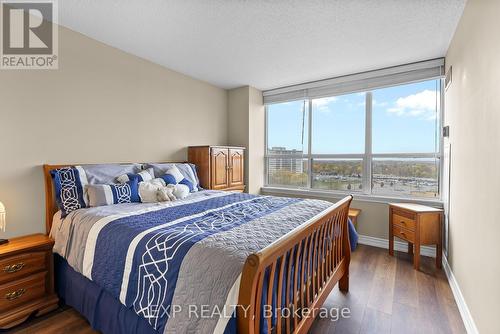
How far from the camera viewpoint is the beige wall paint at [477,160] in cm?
138

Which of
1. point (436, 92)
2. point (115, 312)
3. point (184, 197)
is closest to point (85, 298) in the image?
point (115, 312)

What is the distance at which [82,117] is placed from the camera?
251 cm

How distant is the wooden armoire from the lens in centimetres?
355

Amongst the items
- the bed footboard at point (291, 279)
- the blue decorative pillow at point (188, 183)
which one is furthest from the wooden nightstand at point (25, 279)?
the bed footboard at point (291, 279)

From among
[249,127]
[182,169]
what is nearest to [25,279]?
[182,169]

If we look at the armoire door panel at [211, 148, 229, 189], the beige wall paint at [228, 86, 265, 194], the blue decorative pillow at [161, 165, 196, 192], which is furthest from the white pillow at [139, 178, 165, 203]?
the beige wall paint at [228, 86, 265, 194]

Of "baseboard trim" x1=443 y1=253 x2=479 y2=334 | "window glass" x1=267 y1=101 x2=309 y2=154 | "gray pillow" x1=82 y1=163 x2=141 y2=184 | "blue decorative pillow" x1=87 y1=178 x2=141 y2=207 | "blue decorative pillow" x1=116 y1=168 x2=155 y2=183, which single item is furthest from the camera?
"window glass" x1=267 y1=101 x2=309 y2=154

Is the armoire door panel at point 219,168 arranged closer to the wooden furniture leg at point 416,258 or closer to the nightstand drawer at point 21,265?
the nightstand drawer at point 21,265

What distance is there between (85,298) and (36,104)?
177 cm

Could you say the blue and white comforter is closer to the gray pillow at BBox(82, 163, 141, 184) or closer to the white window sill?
the gray pillow at BBox(82, 163, 141, 184)

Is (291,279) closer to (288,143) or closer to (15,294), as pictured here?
(15,294)

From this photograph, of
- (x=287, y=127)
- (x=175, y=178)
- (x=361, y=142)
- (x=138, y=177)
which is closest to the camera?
(x=138, y=177)

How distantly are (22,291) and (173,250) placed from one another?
152cm

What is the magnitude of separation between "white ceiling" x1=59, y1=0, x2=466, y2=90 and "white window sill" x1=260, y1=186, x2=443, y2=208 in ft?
5.90
